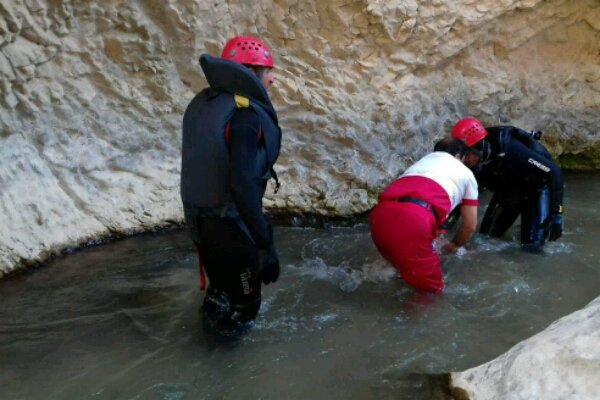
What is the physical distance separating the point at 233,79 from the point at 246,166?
1.54 ft

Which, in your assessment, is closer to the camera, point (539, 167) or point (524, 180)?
point (539, 167)

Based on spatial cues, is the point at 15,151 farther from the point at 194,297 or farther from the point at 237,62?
the point at 237,62

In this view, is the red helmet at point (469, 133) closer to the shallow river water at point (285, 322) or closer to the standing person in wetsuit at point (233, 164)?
the shallow river water at point (285, 322)

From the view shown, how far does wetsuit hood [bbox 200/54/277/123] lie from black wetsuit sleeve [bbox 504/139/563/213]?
2.68m

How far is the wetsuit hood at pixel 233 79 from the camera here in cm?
294

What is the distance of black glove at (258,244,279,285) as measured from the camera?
304 centimetres

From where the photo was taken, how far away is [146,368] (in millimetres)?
3191

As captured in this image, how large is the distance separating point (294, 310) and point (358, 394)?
107 cm

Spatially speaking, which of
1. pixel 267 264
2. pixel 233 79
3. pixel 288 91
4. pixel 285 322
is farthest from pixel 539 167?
pixel 233 79

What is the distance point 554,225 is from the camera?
4.94 metres

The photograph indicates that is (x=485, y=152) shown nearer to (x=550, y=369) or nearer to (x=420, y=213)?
(x=420, y=213)

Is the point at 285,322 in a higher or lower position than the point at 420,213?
lower

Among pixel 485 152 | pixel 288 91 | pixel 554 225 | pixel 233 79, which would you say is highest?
pixel 233 79

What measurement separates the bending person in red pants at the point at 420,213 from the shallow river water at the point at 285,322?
0.22 metres
